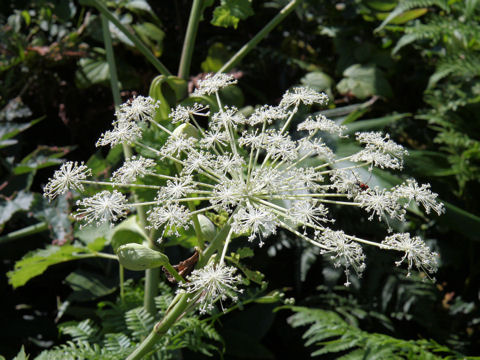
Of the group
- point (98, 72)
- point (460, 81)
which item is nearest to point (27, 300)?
point (98, 72)

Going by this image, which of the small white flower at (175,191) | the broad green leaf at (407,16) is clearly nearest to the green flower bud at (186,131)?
the small white flower at (175,191)

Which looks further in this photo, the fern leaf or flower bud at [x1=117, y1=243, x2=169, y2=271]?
the fern leaf

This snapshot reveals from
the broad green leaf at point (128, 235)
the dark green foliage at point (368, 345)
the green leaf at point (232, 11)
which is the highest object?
the green leaf at point (232, 11)

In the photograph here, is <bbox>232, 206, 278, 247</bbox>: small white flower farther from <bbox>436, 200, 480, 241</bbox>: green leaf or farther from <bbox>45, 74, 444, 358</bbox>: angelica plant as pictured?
<bbox>436, 200, 480, 241</bbox>: green leaf

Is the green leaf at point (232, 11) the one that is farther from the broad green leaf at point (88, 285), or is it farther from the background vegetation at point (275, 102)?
the broad green leaf at point (88, 285)

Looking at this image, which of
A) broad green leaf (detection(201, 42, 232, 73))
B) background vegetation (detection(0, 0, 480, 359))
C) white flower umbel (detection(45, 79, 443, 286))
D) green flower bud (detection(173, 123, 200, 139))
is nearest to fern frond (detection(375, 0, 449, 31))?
background vegetation (detection(0, 0, 480, 359))

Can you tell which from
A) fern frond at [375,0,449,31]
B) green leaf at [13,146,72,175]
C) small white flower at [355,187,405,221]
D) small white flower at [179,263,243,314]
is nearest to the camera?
small white flower at [179,263,243,314]

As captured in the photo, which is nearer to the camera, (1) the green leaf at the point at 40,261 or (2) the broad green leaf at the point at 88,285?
(1) the green leaf at the point at 40,261
